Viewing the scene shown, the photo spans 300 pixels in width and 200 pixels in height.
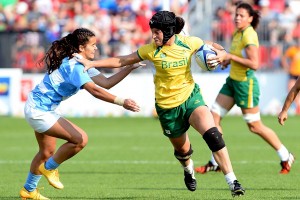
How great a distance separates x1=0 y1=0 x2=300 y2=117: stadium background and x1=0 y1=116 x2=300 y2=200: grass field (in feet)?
7.74

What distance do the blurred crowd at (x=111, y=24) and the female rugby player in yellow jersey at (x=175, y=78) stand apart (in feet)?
43.0

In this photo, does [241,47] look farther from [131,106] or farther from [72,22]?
[72,22]

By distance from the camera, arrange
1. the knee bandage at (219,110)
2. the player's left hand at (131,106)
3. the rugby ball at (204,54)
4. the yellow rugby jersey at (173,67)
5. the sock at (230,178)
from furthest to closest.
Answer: the knee bandage at (219,110)
the yellow rugby jersey at (173,67)
the rugby ball at (204,54)
the sock at (230,178)
the player's left hand at (131,106)

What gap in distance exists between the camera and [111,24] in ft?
93.4

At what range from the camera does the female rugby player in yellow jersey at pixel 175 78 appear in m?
10.2

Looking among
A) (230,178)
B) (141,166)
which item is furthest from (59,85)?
(141,166)

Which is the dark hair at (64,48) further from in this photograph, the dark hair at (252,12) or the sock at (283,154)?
the sock at (283,154)

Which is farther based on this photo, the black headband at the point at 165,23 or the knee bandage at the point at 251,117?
the knee bandage at the point at 251,117

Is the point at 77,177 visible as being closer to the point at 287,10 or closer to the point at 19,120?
the point at 19,120

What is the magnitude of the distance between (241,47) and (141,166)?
266 centimetres

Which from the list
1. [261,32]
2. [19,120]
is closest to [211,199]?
[19,120]

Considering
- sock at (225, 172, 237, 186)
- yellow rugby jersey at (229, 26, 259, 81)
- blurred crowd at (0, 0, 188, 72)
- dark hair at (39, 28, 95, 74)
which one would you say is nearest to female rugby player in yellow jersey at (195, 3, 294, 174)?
yellow rugby jersey at (229, 26, 259, 81)

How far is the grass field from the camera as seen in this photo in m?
11.3

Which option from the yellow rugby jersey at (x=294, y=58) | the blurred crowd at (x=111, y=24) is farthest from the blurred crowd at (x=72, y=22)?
the yellow rugby jersey at (x=294, y=58)
